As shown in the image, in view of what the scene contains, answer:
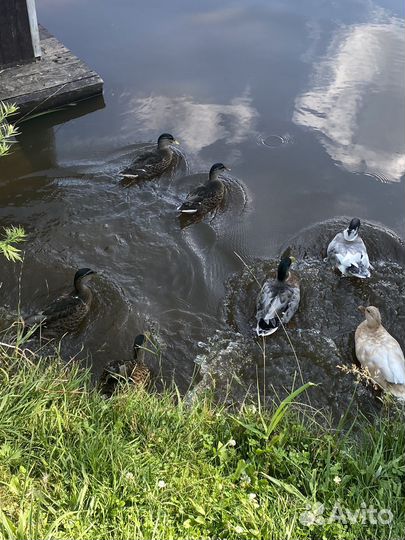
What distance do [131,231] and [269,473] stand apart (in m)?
3.79

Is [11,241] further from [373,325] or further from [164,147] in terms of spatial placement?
[164,147]

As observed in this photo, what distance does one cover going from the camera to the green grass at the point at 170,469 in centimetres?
296

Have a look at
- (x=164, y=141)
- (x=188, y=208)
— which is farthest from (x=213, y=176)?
(x=164, y=141)

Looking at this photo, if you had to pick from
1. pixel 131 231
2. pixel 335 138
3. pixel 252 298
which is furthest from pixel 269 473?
pixel 335 138

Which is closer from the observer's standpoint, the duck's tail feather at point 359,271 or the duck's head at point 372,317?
the duck's head at point 372,317

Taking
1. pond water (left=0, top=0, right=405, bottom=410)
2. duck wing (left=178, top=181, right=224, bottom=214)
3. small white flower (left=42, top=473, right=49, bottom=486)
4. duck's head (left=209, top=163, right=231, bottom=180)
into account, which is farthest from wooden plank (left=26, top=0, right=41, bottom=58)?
small white flower (left=42, top=473, right=49, bottom=486)

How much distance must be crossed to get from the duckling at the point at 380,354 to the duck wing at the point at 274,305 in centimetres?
68

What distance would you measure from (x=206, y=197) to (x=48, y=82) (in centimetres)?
326

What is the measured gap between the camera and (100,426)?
139 inches

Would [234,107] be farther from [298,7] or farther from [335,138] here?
[298,7]

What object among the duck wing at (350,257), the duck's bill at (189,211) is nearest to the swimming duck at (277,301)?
the duck wing at (350,257)

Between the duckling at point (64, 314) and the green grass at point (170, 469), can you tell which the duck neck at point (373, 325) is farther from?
the duckling at point (64, 314)

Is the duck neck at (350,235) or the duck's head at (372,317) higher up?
the duck neck at (350,235)

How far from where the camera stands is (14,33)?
8188 millimetres
